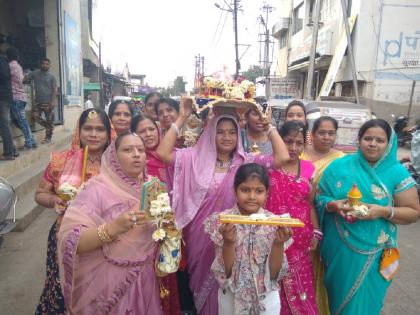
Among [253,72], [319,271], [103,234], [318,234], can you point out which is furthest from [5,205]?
[253,72]

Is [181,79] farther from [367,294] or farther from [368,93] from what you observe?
[367,294]

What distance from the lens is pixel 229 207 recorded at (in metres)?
2.57

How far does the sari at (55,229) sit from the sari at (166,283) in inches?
18.3

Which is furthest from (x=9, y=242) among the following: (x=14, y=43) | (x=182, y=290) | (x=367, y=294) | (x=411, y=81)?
(x=411, y=81)

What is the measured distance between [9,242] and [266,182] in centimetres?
360

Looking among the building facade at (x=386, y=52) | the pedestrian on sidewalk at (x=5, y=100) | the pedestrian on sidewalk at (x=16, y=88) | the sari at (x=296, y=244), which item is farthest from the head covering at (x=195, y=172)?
the building facade at (x=386, y=52)

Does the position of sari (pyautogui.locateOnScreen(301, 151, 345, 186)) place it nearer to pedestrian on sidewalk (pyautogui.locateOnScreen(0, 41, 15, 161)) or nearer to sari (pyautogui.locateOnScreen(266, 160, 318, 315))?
sari (pyautogui.locateOnScreen(266, 160, 318, 315))

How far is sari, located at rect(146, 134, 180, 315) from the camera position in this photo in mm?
2387

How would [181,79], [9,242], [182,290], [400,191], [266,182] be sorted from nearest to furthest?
[266,182] → [400,191] → [182,290] → [9,242] → [181,79]

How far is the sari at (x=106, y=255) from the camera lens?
190 cm

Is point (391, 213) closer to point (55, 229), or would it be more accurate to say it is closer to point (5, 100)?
point (55, 229)

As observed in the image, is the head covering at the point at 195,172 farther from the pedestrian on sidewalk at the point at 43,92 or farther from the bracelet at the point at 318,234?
the pedestrian on sidewalk at the point at 43,92

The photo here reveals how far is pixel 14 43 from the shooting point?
1009 cm

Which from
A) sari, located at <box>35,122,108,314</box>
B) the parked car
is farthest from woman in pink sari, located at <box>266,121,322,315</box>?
the parked car
